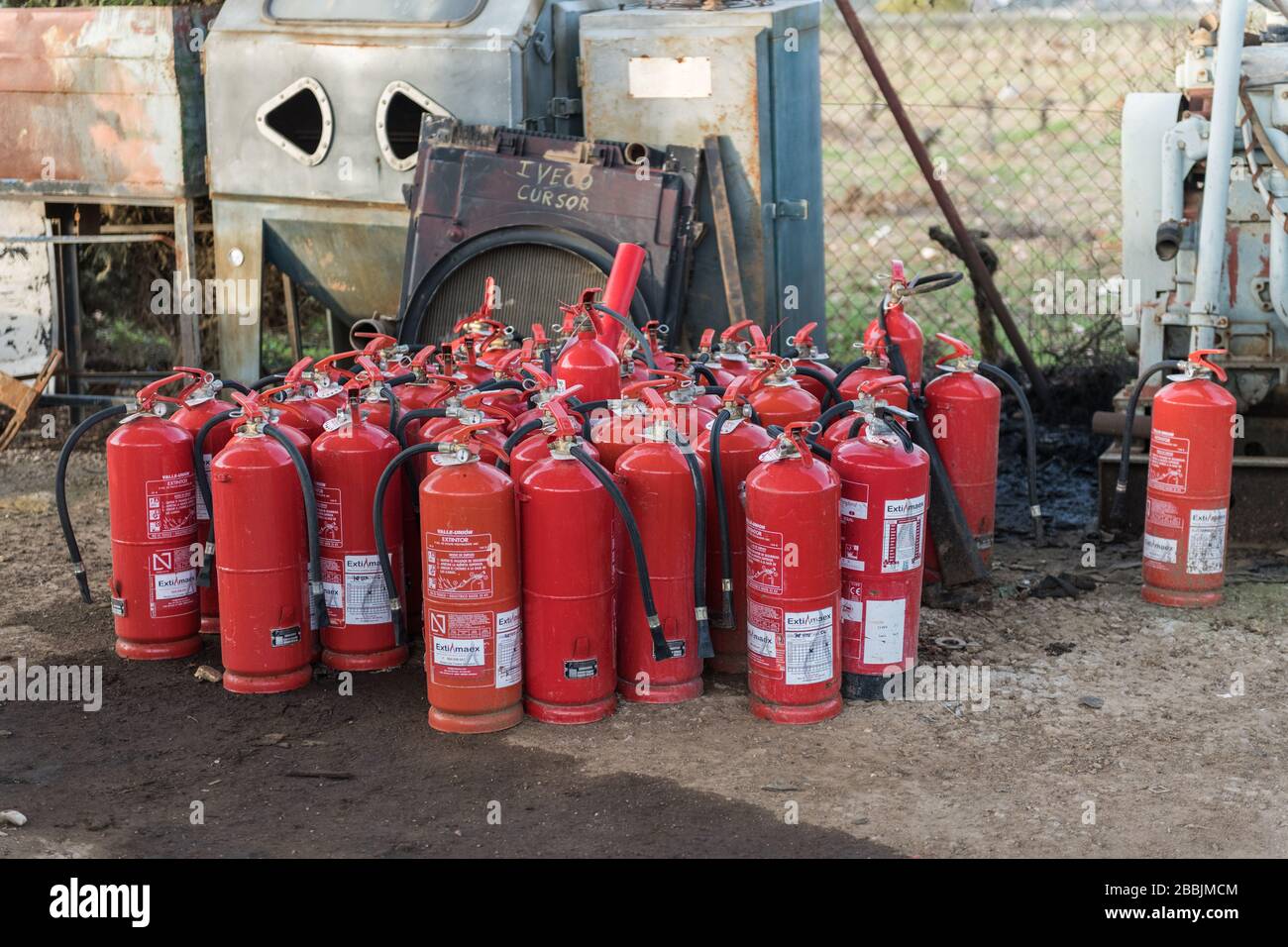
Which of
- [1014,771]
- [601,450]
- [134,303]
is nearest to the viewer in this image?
[1014,771]

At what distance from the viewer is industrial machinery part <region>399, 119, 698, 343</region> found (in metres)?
5.88

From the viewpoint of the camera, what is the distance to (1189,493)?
4.89 m

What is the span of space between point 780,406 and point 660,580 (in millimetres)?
802

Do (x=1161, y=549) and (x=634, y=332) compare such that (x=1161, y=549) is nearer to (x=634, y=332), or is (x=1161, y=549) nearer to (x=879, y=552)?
(x=879, y=552)

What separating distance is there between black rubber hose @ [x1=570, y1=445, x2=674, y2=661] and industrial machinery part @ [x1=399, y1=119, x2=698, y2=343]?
1.82 metres

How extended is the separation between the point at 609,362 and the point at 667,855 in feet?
5.54

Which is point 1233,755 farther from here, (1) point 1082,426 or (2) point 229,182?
(2) point 229,182

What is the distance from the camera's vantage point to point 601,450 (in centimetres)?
441

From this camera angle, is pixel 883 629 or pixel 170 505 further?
pixel 170 505

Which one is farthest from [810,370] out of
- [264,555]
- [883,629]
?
[264,555]

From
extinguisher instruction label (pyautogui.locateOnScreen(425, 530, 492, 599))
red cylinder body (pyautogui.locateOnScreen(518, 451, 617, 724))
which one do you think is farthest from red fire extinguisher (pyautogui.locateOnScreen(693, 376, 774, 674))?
extinguisher instruction label (pyautogui.locateOnScreen(425, 530, 492, 599))

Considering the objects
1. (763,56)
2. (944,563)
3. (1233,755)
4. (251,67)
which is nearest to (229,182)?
(251,67)

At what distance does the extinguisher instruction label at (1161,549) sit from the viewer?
4961mm

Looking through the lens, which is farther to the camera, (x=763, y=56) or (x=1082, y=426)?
(x=1082, y=426)
